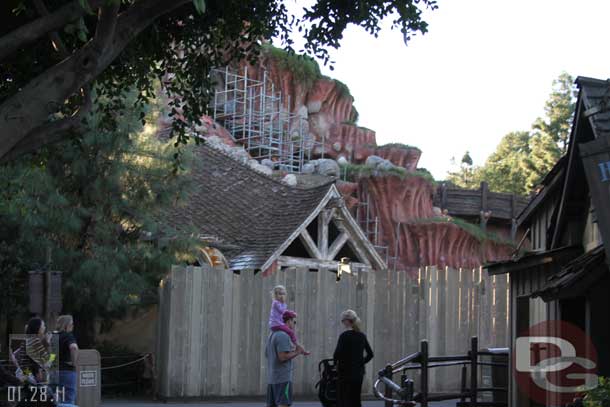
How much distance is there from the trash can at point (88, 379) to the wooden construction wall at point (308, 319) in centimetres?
361

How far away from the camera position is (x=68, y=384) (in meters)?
13.1

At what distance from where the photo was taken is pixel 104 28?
11.1 metres

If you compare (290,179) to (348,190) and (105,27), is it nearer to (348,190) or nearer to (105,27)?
(348,190)

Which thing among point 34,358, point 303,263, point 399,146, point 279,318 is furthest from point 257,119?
point 34,358

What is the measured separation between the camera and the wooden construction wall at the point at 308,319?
60.5ft

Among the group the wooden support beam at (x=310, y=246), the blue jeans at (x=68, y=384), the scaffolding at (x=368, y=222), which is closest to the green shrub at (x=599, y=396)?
the blue jeans at (x=68, y=384)

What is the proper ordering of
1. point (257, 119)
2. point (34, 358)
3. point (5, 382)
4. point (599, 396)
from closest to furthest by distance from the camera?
point (599, 396)
point (5, 382)
point (34, 358)
point (257, 119)

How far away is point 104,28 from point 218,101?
3251 centimetres

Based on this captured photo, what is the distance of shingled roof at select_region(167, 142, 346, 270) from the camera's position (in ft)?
87.7

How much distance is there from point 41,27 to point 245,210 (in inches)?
709

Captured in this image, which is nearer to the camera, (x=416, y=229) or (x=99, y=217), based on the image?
(x=99, y=217)

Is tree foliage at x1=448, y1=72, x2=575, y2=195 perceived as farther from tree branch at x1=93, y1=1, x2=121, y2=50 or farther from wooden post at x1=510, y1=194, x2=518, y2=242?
tree branch at x1=93, y1=1, x2=121, y2=50

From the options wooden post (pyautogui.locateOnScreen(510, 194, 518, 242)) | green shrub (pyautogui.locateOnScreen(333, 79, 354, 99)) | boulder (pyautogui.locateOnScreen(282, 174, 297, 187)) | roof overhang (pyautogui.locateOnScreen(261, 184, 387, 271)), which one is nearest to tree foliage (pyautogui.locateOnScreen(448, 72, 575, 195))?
wooden post (pyautogui.locateOnScreen(510, 194, 518, 242))

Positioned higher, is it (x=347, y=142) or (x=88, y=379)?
(x=347, y=142)
